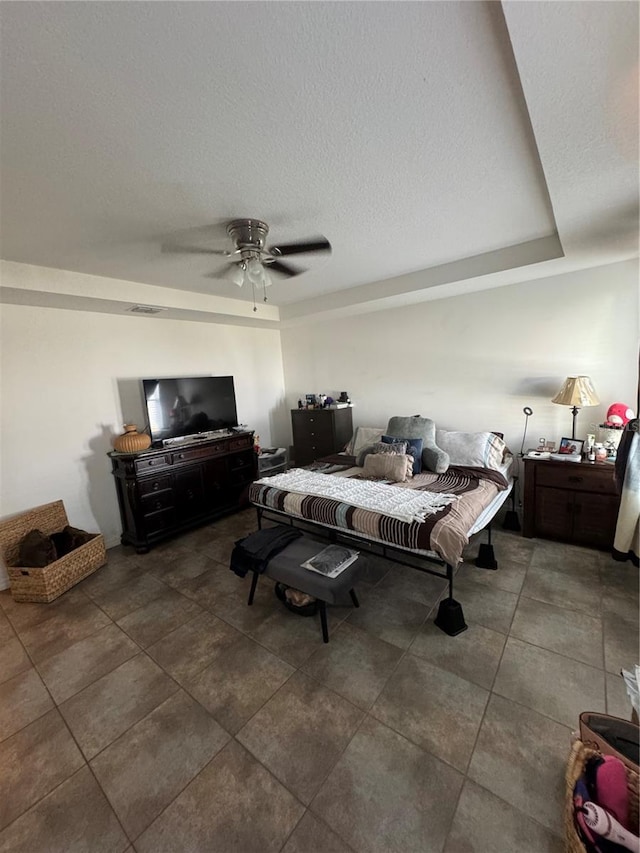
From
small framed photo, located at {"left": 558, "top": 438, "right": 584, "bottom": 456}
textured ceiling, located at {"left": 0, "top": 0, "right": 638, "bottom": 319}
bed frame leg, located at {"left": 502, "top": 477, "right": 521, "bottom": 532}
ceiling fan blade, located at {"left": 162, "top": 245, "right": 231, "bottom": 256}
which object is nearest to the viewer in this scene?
textured ceiling, located at {"left": 0, "top": 0, "right": 638, "bottom": 319}

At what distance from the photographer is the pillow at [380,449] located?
349cm

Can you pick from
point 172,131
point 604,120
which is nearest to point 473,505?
point 604,120

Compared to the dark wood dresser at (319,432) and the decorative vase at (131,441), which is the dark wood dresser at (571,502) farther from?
the decorative vase at (131,441)

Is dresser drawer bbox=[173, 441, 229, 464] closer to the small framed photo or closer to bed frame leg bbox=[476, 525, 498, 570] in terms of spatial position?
bed frame leg bbox=[476, 525, 498, 570]

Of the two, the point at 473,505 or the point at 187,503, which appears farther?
the point at 187,503

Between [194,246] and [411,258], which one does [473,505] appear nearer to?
[411,258]

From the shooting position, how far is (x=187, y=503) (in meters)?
3.68

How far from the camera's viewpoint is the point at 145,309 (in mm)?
3420

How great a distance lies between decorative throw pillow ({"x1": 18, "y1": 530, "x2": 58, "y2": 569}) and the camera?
2.70 m

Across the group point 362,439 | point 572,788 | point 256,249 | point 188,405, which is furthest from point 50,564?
point 572,788

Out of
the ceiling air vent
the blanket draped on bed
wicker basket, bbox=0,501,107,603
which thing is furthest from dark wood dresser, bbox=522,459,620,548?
wicker basket, bbox=0,501,107,603

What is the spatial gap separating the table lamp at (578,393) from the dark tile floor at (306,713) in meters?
1.31

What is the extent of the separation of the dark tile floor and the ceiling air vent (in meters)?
2.62

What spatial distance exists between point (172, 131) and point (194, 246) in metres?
1.19
